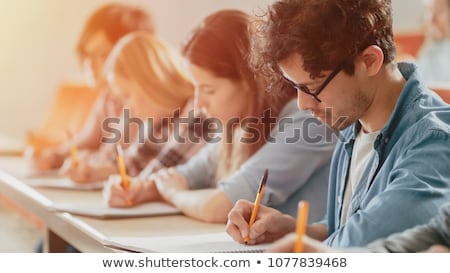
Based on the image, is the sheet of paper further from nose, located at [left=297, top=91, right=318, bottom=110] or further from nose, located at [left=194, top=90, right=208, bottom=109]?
nose, located at [left=297, top=91, right=318, bottom=110]

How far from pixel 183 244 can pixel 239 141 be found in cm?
36

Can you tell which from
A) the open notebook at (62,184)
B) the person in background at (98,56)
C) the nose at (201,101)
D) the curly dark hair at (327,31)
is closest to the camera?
the curly dark hair at (327,31)

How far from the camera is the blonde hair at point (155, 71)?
188 centimetres

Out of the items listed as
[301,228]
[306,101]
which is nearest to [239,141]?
[306,101]

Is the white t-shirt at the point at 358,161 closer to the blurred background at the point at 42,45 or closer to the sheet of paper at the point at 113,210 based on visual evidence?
the sheet of paper at the point at 113,210

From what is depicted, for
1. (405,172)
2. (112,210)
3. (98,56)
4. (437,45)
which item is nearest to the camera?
(405,172)

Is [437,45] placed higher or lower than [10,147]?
higher

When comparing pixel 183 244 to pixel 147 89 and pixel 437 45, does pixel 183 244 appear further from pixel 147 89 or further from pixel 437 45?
pixel 437 45

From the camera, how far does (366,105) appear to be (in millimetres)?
1152

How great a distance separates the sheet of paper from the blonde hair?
38 centimetres

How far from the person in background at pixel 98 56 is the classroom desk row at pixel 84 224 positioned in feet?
1.04

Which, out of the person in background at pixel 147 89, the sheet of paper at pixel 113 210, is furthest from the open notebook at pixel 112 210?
the person in background at pixel 147 89

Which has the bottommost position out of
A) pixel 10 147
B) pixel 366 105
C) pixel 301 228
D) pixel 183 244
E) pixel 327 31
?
pixel 10 147

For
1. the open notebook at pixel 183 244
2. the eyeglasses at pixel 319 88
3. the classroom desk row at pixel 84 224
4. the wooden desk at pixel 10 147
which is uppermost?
the eyeglasses at pixel 319 88
